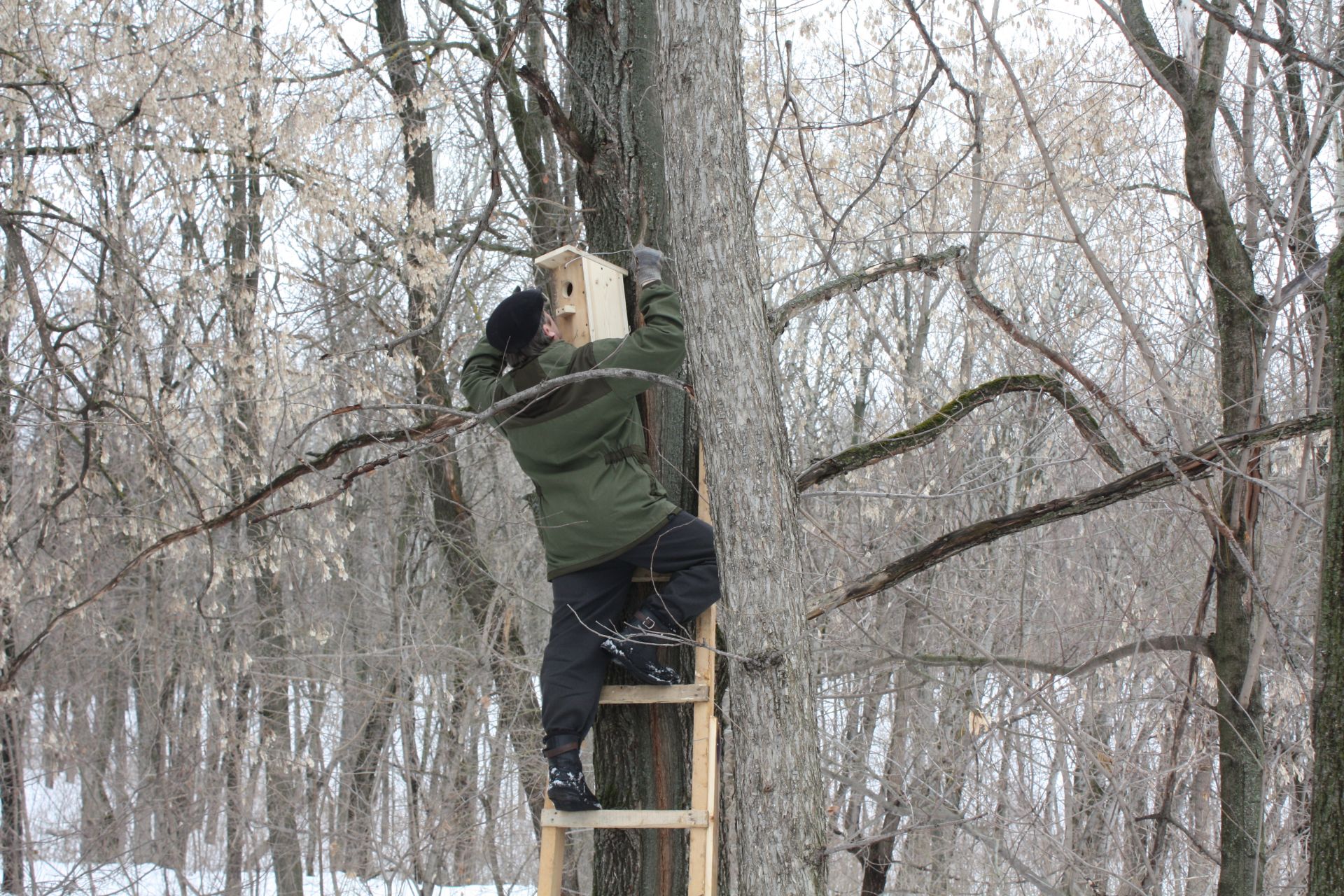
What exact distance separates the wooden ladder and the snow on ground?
20.4 ft

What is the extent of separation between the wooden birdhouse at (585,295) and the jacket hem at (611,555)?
1.98 feet

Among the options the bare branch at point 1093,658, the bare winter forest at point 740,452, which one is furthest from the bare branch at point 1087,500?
the bare branch at point 1093,658

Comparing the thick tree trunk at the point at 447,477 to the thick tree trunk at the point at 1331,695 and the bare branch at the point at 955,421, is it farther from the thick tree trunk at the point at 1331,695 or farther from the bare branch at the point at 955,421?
the thick tree trunk at the point at 1331,695

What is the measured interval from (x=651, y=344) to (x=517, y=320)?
0.55m

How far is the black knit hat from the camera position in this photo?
346cm

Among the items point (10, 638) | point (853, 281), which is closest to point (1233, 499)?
point (853, 281)

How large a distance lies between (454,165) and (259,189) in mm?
3904

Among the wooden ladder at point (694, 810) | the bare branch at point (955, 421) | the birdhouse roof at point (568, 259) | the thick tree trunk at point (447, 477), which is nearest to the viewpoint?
the wooden ladder at point (694, 810)

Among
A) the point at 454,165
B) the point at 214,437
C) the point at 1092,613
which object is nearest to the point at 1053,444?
the point at 1092,613

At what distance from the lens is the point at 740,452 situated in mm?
2848

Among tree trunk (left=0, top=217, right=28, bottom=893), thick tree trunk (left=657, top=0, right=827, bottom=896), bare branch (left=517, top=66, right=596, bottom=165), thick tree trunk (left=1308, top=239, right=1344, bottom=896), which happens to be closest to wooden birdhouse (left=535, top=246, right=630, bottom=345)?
bare branch (left=517, top=66, right=596, bottom=165)

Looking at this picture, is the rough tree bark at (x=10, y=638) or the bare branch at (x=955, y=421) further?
the rough tree bark at (x=10, y=638)

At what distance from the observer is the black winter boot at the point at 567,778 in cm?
333

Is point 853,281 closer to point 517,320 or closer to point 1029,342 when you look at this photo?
point 1029,342
